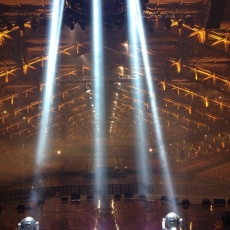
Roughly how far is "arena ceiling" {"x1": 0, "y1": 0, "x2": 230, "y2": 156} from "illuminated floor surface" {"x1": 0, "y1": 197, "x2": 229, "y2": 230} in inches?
255

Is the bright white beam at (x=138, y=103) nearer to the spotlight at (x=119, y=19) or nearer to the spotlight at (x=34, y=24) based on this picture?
A: the spotlight at (x=119, y=19)

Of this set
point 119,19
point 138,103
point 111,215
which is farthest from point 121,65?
point 138,103

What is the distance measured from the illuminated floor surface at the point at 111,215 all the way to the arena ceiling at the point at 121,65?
6471mm

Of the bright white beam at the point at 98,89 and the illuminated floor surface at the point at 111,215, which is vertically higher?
the bright white beam at the point at 98,89

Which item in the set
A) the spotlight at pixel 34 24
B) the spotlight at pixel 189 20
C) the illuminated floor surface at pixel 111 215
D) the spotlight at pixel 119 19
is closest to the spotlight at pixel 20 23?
the spotlight at pixel 34 24

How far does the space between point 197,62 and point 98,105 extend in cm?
1505

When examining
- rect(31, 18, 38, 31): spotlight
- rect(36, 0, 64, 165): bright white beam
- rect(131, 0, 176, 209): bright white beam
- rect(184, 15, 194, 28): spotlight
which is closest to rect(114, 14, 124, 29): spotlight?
rect(131, 0, 176, 209): bright white beam

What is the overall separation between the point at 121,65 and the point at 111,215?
11.1 metres

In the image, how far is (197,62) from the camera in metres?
21.8

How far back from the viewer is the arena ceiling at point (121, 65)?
48.1 ft

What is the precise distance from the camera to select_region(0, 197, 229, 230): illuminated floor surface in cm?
1081

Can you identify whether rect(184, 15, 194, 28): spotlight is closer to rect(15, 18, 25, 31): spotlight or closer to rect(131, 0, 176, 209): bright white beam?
rect(131, 0, 176, 209): bright white beam

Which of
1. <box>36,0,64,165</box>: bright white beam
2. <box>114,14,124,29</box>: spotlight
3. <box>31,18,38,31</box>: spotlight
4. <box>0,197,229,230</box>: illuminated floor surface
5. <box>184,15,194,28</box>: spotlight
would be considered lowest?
<box>0,197,229,230</box>: illuminated floor surface

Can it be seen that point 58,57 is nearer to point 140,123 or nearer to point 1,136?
point 1,136
